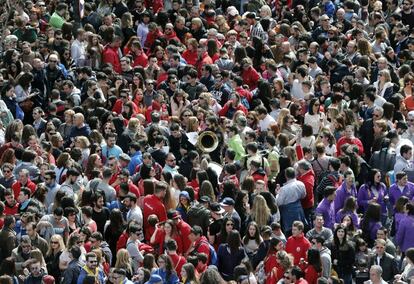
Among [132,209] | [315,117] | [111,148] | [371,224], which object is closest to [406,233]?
[371,224]

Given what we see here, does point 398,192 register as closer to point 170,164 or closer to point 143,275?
point 170,164

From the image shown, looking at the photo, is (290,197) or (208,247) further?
(290,197)

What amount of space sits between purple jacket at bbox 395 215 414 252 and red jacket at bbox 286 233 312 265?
157 centimetres

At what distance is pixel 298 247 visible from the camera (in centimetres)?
2295

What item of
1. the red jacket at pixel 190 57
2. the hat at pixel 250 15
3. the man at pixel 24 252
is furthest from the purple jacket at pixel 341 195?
the hat at pixel 250 15

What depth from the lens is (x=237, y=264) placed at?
74.5 feet

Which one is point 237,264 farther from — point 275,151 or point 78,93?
point 78,93

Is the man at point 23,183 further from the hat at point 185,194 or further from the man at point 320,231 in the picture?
the man at point 320,231

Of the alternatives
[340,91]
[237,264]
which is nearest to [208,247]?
[237,264]

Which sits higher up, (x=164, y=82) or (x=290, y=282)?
(x=290, y=282)

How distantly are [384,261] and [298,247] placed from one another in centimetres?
118

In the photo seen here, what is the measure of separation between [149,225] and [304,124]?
4.38 metres

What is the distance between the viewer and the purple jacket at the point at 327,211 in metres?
24.2

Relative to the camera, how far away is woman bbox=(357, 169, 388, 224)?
24875 millimetres
